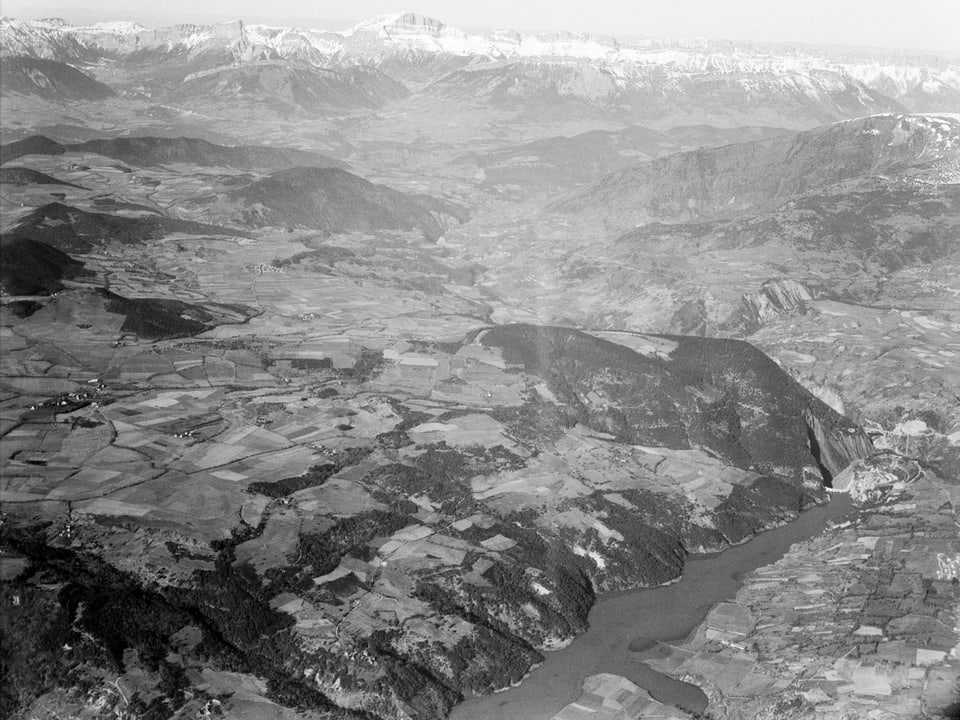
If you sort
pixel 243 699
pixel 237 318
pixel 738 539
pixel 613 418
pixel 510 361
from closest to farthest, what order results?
pixel 243 699 → pixel 738 539 → pixel 613 418 → pixel 510 361 → pixel 237 318

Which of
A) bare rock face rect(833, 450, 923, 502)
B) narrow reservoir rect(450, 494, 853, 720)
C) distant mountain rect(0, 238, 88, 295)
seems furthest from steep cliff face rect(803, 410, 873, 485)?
distant mountain rect(0, 238, 88, 295)

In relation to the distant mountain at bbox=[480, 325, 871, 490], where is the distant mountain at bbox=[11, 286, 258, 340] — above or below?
below

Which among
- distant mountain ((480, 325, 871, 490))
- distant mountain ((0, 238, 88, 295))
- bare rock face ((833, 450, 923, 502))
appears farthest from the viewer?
distant mountain ((0, 238, 88, 295))

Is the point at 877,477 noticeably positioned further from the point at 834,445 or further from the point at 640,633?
the point at 640,633

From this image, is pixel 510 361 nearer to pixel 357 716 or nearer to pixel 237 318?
pixel 237 318

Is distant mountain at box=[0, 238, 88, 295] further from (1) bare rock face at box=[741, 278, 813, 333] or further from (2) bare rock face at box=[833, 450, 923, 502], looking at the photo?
(2) bare rock face at box=[833, 450, 923, 502]

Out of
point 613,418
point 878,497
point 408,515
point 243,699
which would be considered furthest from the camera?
point 613,418

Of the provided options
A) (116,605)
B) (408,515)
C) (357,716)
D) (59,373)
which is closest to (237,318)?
(59,373)

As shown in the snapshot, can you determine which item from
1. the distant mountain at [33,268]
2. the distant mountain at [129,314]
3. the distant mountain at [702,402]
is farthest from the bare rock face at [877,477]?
the distant mountain at [33,268]
